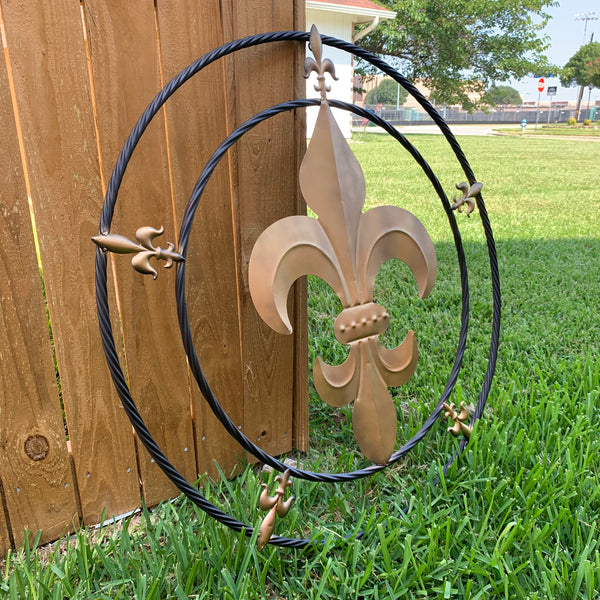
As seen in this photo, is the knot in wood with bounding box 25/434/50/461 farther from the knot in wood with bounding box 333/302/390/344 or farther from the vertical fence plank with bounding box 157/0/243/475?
the knot in wood with bounding box 333/302/390/344

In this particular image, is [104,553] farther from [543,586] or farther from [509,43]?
[509,43]

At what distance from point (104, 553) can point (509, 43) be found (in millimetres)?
28394

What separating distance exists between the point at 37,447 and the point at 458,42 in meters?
26.0

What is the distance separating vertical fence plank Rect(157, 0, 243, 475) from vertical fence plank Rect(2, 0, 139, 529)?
9.6 inches

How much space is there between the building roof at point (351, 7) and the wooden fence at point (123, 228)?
48.8ft

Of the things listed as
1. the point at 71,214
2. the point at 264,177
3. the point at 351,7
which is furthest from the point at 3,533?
the point at 351,7

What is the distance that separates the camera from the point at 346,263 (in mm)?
1585

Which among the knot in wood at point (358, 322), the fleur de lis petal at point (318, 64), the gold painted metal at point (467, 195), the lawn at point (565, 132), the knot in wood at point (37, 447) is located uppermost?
the lawn at point (565, 132)

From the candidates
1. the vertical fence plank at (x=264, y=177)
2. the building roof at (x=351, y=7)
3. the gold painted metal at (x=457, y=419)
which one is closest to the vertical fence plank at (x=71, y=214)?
the vertical fence plank at (x=264, y=177)

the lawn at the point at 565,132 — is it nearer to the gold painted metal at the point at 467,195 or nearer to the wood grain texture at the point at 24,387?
the gold painted metal at the point at 467,195

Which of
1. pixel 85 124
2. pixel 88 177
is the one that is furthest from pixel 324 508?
pixel 85 124

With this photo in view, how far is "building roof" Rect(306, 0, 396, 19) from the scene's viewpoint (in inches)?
589

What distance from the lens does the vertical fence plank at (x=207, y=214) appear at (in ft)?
5.02

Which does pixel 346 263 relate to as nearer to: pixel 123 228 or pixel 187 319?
pixel 187 319
